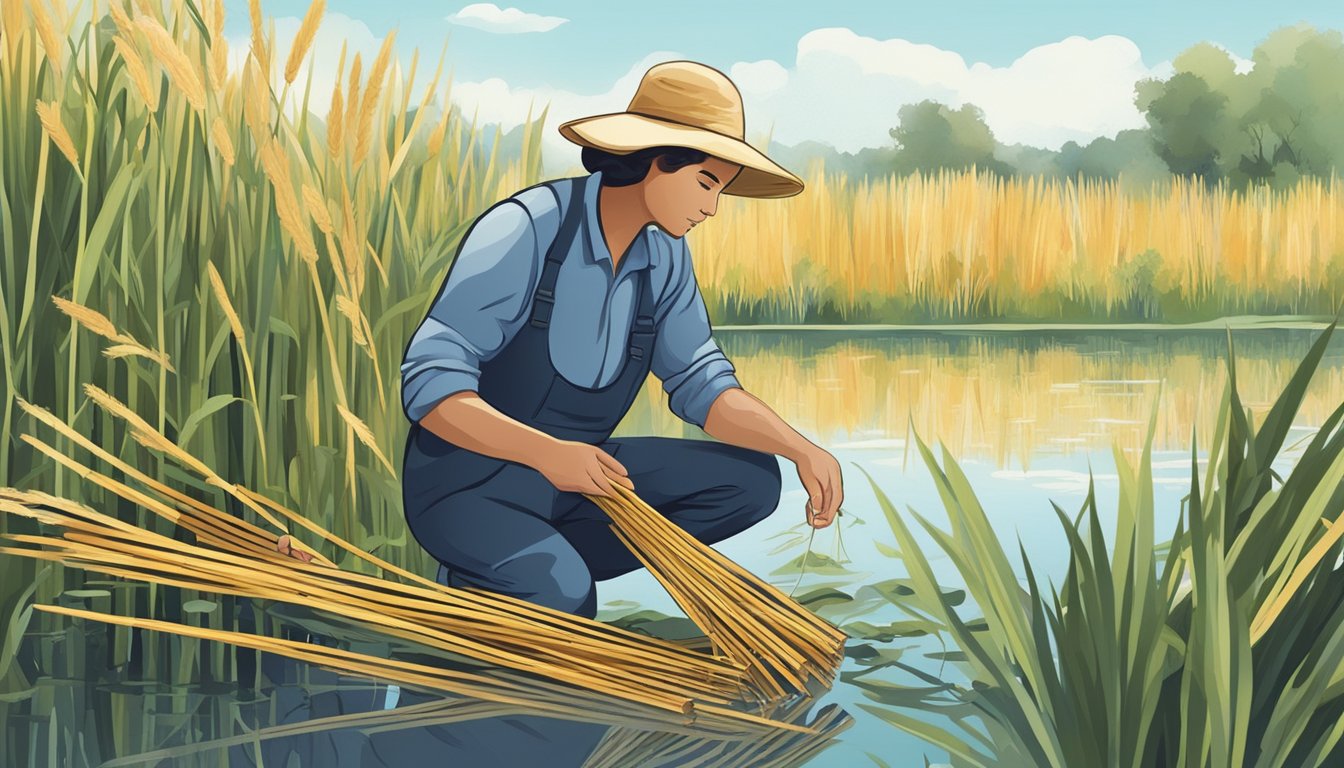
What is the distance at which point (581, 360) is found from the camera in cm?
267

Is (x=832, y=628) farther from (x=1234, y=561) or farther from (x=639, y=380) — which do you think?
(x=1234, y=561)

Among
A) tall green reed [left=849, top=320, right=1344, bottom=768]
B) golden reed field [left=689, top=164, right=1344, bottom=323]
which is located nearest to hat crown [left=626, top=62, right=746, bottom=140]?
tall green reed [left=849, top=320, right=1344, bottom=768]

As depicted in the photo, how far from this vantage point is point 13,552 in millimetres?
2432

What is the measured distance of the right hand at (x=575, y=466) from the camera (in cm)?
230

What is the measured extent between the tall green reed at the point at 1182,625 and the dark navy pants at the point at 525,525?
102 cm

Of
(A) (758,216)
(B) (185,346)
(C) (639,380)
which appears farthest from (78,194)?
(A) (758,216)

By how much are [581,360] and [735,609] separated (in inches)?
24.6

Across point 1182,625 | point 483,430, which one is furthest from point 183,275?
point 1182,625

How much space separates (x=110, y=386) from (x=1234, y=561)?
86.4 inches

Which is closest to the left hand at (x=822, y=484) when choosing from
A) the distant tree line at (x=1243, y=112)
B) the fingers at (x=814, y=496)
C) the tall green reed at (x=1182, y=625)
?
the fingers at (x=814, y=496)

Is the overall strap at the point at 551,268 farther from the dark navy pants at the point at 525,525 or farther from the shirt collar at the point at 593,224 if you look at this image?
the dark navy pants at the point at 525,525

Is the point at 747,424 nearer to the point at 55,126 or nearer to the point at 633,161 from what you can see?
the point at 633,161

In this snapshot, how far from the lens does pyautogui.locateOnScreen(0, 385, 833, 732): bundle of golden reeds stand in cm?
234

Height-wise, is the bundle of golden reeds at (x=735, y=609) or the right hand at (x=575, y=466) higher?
the right hand at (x=575, y=466)
